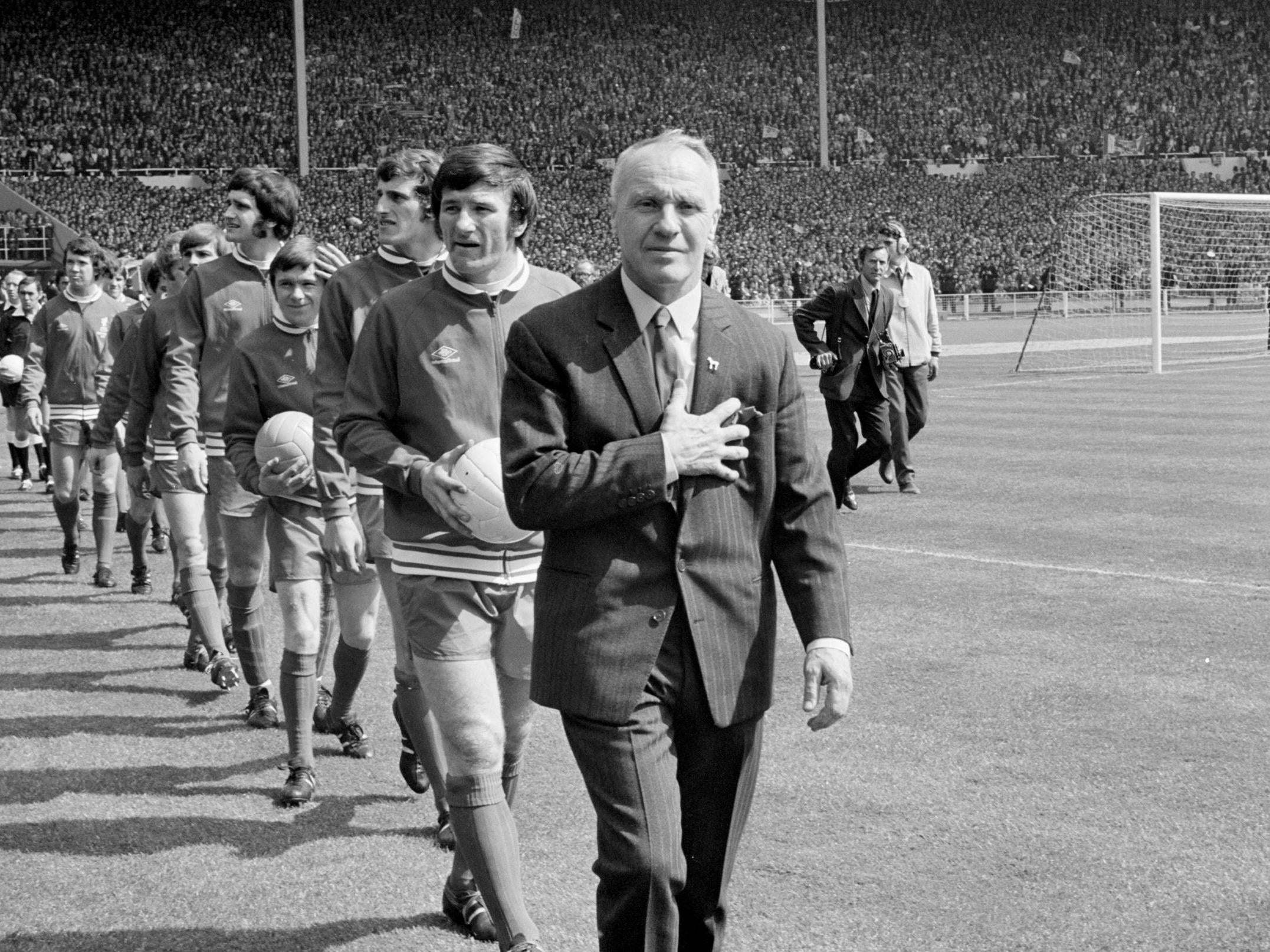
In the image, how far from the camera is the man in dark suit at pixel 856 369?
11.7 meters

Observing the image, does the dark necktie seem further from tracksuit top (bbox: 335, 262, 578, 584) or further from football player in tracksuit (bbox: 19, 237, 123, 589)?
football player in tracksuit (bbox: 19, 237, 123, 589)

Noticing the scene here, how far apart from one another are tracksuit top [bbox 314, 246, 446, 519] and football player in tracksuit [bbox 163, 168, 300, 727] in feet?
5.06

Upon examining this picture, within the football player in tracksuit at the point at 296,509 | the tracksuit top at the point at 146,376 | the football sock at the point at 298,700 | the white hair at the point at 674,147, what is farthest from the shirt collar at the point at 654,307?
the tracksuit top at the point at 146,376

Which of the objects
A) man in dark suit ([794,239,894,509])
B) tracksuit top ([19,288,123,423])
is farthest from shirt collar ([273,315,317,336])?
man in dark suit ([794,239,894,509])

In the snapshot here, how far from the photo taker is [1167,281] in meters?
36.2

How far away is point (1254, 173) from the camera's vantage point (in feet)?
177

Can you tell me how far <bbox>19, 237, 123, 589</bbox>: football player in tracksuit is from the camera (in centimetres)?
1045

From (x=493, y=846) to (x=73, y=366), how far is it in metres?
8.40

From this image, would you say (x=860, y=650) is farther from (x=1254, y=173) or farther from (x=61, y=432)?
(x=1254, y=173)

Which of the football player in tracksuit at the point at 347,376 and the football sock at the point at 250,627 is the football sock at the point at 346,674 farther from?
the football player in tracksuit at the point at 347,376

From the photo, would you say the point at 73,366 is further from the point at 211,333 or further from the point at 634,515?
the point at 634,515

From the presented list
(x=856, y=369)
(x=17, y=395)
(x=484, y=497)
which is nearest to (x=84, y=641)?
(x=484, y=497)

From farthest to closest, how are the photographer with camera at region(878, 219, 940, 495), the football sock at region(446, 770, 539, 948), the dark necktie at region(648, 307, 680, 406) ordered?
the photographer with camera at region(878, 219, 940, 495), the football sock at region(446, 770, 539, 948), the dark necktie at region(648, 307, 680, 406)

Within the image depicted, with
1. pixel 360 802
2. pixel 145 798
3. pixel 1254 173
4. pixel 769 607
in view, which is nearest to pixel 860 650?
pixel 360 802
